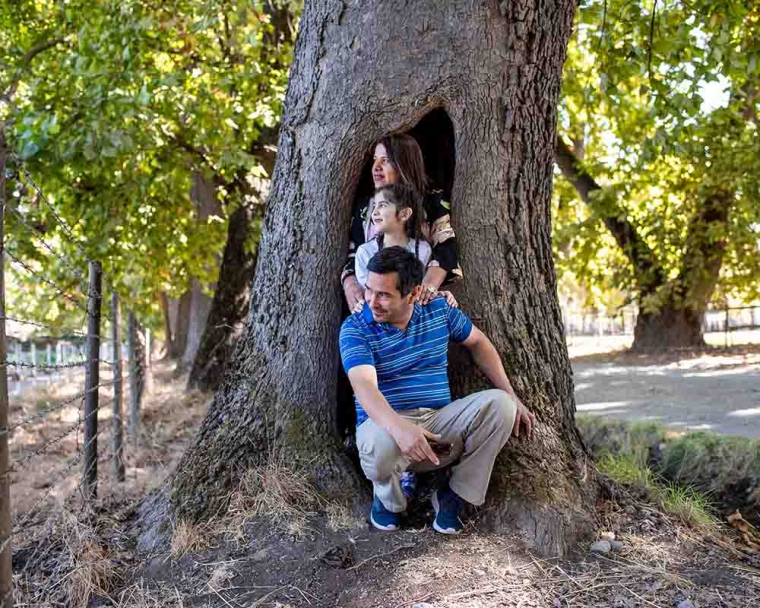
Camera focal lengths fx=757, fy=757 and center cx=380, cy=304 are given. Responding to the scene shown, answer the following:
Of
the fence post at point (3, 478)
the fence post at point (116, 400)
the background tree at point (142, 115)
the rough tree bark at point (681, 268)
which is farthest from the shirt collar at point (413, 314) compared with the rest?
the rough tree bark at point (681, 268)

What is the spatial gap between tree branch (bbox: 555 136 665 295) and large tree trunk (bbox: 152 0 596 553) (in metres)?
12.2

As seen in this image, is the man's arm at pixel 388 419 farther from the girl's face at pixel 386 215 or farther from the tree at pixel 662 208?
the tree at pixel 662 208

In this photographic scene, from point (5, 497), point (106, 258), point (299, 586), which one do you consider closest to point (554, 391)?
point (299, 586)

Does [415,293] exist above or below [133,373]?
above

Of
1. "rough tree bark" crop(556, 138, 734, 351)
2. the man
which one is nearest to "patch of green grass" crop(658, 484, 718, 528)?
the man

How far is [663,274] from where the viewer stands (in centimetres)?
1619

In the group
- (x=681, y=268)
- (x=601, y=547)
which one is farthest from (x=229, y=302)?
(x=681, y=268)

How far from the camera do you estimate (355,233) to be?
14.2 ft

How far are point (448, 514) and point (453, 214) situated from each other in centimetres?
163

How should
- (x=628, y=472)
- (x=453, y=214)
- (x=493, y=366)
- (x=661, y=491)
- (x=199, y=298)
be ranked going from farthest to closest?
(x=199, y=298) < (x=628, y=472) < (x=661, y=491) < (x=453, y=214) < (x=493, y=366)

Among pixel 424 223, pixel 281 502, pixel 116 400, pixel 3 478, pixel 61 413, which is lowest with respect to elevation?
pixel 61 413

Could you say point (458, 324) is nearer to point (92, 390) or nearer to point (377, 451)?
point (377, 451)

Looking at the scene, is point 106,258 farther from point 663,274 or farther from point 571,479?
point 663,274

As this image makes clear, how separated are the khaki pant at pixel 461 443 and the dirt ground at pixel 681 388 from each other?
12.3 feet
